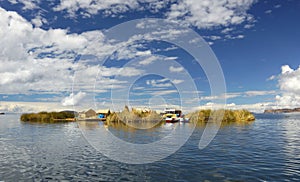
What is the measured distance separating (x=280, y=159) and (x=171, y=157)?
39.0 feet

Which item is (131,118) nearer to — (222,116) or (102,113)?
(222,116)

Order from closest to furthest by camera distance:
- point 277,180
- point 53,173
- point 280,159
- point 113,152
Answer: point 277,180
point 53,173
point 280,159
point 113,152

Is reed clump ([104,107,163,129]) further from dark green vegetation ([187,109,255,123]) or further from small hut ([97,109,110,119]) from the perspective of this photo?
small hut ([97,109,110,119])

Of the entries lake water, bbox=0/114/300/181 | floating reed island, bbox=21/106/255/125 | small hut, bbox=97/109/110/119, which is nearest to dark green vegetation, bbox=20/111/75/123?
small hut, bbox=97/109/110/119

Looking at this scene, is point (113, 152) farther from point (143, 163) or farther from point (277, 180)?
point (277, 180)

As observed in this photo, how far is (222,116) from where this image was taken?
10538cm

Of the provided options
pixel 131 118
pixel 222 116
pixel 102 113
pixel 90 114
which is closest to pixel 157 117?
pixel 131 118

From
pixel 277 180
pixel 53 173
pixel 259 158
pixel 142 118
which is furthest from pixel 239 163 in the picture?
pixel 142 118

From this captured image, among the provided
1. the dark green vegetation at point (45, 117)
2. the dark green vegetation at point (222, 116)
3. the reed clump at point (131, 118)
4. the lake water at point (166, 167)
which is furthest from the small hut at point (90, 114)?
the lake water at point (166, 167)

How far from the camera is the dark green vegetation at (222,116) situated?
348 feet

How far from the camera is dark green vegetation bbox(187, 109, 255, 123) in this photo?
10617cm

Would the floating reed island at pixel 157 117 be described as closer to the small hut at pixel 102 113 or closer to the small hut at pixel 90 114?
the small hut at pixel 102 113

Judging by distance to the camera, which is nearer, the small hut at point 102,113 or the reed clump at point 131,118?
the reed clump at point 131,118

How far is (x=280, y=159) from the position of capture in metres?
28.6
